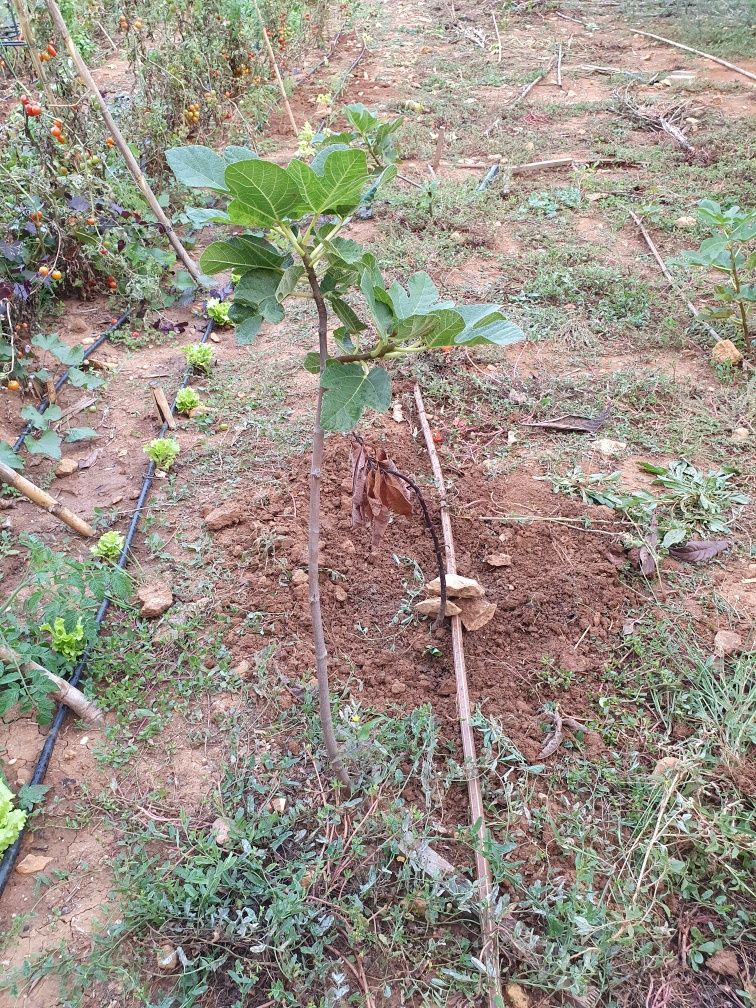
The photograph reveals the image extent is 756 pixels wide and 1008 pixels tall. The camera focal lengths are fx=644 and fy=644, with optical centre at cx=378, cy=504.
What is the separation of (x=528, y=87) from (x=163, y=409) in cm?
647

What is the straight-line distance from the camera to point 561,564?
92.7 inches

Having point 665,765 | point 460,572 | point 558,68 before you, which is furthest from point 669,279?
point 558,68

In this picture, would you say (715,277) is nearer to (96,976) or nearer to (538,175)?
(538,175)

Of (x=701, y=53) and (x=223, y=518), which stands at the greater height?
(x=701, y=53)

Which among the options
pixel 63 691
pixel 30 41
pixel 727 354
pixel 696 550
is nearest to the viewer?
pixel 63 691

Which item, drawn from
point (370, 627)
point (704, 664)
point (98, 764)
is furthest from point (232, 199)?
point (704, 664)

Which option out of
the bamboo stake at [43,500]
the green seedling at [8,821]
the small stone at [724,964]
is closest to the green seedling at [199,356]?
the bamboo stake at [43,500]

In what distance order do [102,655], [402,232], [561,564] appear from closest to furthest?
[102,655]
[561,564]
[402,232]

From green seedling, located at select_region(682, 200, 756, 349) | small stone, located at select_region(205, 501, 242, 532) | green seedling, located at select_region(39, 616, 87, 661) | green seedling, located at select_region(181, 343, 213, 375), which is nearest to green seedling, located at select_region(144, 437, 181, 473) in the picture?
small stone, located at select_region(205, 501, 242, 532)

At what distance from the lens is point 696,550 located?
2414 mm

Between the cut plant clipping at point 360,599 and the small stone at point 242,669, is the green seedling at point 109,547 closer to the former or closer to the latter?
the cut plant clipping at point 360,599

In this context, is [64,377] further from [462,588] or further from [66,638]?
[462,588]

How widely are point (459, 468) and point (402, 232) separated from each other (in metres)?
2.56

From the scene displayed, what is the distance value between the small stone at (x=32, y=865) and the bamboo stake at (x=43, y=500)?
1.23 m
